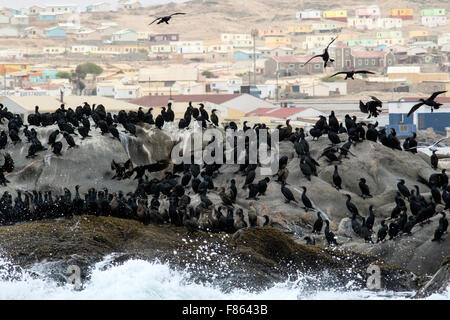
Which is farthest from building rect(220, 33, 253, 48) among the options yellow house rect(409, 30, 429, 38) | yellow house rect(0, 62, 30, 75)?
yellow house rect(0, 62, 30, 75)

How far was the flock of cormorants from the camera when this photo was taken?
75.2 ft

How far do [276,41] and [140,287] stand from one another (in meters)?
175

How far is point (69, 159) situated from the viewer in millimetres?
28453

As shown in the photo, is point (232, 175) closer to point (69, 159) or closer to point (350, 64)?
point (69, 159)

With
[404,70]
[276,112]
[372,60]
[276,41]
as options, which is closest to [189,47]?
[276,41]

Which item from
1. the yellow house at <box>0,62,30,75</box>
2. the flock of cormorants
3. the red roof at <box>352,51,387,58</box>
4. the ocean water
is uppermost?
the flock of cormorants

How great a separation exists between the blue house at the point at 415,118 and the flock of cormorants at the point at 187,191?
45.9 m

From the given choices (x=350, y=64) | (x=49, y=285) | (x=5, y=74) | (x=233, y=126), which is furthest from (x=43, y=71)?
(x=49, y=285)

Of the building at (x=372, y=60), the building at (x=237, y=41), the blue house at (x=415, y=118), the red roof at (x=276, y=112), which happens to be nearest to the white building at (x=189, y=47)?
the building at (x=237, y=41)

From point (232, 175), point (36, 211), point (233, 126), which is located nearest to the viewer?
point (36, 211)

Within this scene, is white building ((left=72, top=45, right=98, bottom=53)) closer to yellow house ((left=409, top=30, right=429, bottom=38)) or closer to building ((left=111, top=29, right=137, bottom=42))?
building ((left=111, top=29, right=137, bottom=42))

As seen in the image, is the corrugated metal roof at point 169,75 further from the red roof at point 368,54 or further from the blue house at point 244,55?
the blue house at point 244,55

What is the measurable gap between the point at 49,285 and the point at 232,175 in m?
9.49

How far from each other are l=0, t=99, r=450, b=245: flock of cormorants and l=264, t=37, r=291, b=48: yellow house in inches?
6245
